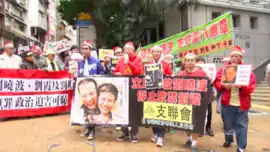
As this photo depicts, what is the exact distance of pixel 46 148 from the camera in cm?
591

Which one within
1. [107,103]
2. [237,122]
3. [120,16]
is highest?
[120,16]

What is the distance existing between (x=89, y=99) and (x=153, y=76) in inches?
56.8

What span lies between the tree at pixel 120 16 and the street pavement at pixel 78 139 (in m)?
10.4

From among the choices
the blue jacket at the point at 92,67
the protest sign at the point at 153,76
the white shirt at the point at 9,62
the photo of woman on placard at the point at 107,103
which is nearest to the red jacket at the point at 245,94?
the protest sign at the point at 153,76

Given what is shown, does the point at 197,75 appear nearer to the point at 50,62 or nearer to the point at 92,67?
the point at 92,67

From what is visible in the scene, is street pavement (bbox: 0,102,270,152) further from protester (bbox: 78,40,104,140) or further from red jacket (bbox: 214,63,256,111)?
red jacket (bbox: 214,63,256,111)

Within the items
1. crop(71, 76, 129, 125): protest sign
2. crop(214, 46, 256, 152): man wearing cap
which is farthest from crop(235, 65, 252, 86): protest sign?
crop(71, 76, 129, 125): protest sign

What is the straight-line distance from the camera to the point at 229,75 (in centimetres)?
549

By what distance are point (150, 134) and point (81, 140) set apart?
1.56m

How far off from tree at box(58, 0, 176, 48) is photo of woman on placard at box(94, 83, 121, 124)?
11.6 m

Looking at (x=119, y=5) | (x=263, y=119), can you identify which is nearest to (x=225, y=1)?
(x=119, y=5)

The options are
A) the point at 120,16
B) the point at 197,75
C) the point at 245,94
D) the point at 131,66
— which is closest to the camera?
the point at 245,94

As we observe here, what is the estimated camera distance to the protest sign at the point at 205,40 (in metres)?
7.18

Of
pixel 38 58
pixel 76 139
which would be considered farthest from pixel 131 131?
pixel 38 58
